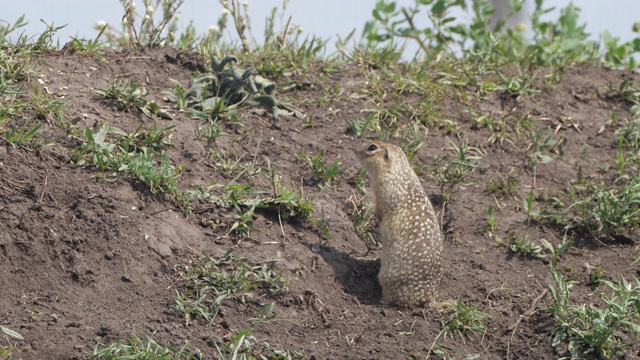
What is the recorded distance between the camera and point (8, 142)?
22.2 ft

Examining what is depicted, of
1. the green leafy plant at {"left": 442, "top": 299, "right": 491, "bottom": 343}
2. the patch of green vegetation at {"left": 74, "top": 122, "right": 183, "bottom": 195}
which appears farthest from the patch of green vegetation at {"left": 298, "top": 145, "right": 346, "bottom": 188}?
the green leafy plant at {"left": 442, "top": 299, "right": 491, "bottom": 343}

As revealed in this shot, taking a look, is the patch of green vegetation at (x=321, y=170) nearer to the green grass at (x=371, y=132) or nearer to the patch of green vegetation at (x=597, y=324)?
the green grass at (x=371, y=132)

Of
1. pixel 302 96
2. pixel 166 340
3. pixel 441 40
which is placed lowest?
pixel 166 340

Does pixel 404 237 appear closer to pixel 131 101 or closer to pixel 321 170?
pixel 321 170

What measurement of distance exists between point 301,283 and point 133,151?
1709mm

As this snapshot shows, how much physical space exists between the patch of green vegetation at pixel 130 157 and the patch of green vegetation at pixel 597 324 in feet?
9.49

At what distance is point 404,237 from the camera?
672 cm

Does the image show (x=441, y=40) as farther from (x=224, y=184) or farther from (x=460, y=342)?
(x=460, y=342)

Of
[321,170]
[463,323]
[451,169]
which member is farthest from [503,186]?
[463,323]

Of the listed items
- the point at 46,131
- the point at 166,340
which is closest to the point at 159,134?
the point at 46,131

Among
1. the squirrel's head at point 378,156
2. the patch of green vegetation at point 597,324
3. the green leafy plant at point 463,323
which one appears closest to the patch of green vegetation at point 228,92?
the squirrel's head at point 378,156

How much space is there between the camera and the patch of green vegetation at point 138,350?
541cm

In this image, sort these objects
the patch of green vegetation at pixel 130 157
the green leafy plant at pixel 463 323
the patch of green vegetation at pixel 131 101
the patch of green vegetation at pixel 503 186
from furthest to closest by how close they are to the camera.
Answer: the patch of green vegetation at pixel 503 186, the patch of green vegetation at pixel 131 101, the patch of green vegetation at pixel 130 157, the green leafy plant at pixel 463 323

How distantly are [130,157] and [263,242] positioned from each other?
1.17 metres
